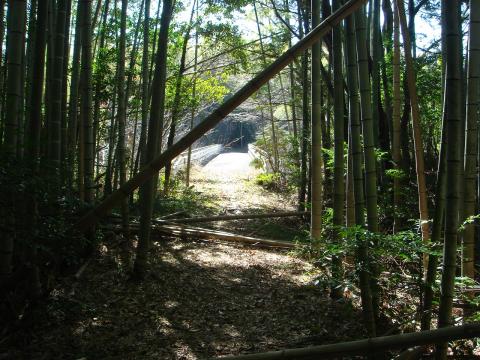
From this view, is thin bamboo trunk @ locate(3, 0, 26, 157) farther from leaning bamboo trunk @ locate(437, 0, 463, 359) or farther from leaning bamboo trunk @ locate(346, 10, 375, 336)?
leaning bamboo trunk @ locate(437, 0, 463, 359)

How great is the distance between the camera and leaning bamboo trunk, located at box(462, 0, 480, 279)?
7.52 feet

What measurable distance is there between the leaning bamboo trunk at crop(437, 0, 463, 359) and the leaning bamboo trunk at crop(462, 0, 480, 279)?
239mm

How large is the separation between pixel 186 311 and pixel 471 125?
2775 millimetres

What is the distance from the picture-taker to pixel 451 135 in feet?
6.91

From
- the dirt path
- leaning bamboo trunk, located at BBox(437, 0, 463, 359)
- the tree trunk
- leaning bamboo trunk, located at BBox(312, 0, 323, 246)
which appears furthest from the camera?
the dirt path

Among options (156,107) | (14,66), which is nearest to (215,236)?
(156,107)

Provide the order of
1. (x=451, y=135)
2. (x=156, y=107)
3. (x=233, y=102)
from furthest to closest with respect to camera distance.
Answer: (x=156, y=107) → (x=233, y=102) → (x=451, y=135)

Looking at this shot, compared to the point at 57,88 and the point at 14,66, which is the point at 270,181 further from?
the point at 14,66

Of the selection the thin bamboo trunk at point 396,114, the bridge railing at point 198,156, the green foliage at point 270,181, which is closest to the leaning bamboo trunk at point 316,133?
the thin bamboo trunk at point 396,114

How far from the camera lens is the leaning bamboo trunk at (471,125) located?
7.52ft

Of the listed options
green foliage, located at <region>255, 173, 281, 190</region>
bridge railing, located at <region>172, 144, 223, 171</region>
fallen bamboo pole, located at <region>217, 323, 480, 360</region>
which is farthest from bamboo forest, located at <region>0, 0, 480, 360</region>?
bridge railing, located at <region>172, 144, 223, 171</region>

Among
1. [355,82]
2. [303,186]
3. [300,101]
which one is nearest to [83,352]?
[355,82]

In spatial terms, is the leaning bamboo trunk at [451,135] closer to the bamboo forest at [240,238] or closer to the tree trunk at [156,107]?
the bamboo forest at [240,238]

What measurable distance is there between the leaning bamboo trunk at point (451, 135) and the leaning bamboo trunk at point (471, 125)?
0.79 ft
